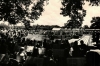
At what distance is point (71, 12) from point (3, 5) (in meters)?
5.67

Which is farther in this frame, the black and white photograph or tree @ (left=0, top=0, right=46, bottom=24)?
tree @ (left=0, top=0, right=46, bottom=24)

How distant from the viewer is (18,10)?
19.1m

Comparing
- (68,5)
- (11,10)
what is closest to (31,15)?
(11,10)

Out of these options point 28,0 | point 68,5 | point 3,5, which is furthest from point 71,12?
point 3,5

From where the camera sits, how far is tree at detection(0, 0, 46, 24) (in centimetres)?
1722

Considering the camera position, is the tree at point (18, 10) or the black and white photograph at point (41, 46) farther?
the tree at point (18, 10)

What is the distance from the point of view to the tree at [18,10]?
56.5 feet

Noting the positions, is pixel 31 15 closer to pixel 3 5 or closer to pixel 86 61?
pixel 3 5

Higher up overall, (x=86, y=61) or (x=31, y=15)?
(x=31, y=15)

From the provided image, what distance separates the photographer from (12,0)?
1741 cm

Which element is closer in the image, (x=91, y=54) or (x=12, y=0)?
(x=91, y=54)

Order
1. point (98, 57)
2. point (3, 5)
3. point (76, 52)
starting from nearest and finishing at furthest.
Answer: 1. point (98, 57)
2. point (76, 52)
3. point (3, 5)

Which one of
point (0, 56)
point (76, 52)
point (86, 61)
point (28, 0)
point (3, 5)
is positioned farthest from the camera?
point (28, 0)

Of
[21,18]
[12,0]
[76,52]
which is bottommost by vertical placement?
[76,52]
